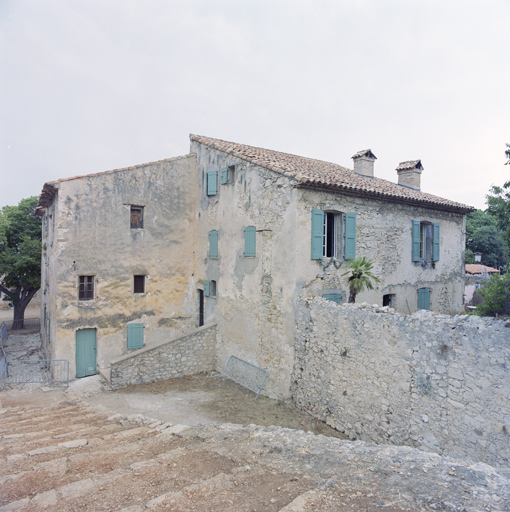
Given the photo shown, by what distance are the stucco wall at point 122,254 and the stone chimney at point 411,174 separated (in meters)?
Answer: 11.2

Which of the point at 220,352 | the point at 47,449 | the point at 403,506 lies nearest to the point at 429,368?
the point at 403,506

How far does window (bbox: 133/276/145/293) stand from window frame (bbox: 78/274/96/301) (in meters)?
1.73

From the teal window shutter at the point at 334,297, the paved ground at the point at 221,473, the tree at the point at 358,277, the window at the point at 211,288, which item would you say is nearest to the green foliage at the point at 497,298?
the tree at the point at 358,277

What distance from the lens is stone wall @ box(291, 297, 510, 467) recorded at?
693cm

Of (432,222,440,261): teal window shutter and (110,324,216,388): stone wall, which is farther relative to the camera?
(432,222,440,261): teal window shutter

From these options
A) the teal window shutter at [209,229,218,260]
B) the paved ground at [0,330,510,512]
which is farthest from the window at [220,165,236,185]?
the paved ground at [0,330,510,512]

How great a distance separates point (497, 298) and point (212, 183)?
11390mm

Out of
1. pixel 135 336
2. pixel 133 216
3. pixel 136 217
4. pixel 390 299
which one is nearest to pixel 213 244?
pixel 136 217

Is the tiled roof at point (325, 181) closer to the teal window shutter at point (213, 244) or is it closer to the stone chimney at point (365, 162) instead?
the stone chimney at point (365, 162)

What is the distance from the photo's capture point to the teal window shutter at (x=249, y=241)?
13.6 m

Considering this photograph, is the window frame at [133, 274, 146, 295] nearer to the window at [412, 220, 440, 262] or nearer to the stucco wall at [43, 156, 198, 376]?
the stucco wall at [43, 156, 198, 376]

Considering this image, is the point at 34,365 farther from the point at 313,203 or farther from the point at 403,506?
the point at 403,506

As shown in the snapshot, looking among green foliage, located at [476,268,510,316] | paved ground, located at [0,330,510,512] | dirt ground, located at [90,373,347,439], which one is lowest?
dirt ground, located at [90,373,347,439]

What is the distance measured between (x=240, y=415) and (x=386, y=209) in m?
9.22
